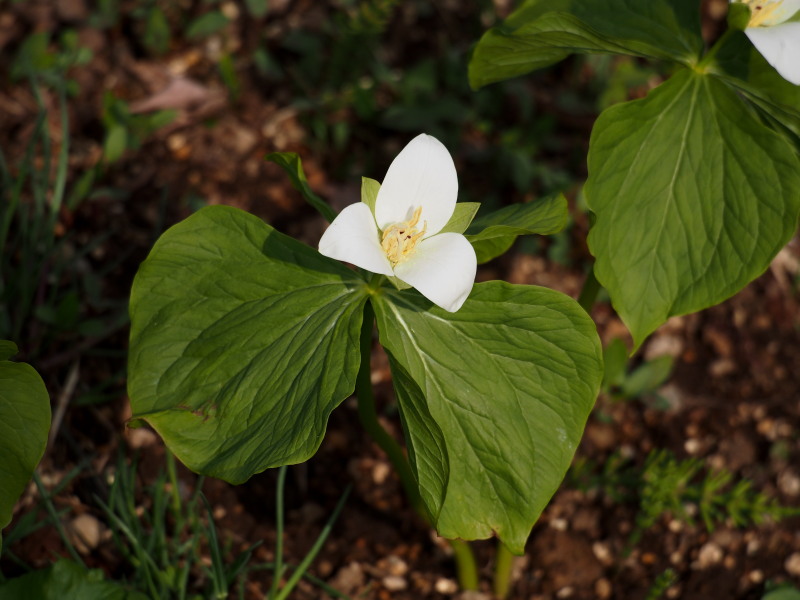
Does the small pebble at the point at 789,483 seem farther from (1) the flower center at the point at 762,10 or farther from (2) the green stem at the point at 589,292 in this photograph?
(1) the flower center at the point at 762,10

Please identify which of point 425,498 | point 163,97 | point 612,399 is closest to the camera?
point 425,498

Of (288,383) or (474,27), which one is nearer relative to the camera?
(288,383)

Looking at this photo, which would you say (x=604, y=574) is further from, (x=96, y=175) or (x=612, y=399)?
(x=96, y=175)

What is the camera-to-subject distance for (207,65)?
2838 millimetres

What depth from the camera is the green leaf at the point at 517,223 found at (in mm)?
1257

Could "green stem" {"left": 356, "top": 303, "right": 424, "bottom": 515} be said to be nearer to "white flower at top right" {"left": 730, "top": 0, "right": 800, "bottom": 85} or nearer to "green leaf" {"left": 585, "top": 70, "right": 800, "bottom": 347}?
"green leaf" {"left": 585, "top": 70, "right": 800, "bottom": 347}

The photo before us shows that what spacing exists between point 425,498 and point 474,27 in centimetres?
193

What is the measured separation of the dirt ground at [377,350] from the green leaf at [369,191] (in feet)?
3.17

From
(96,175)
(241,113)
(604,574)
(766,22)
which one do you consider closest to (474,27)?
(241,113)

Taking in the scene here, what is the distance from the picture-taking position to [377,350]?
7.75 ft

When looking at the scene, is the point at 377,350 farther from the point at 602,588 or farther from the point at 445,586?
the point at 602,588

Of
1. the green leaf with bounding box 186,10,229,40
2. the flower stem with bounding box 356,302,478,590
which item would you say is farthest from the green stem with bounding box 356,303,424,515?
the green leaf with bounding box 186,10,229,40

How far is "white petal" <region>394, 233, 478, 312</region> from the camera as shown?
4.00 ft

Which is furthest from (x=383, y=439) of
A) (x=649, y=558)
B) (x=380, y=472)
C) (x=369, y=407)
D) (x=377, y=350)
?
(x=649, y=558)
